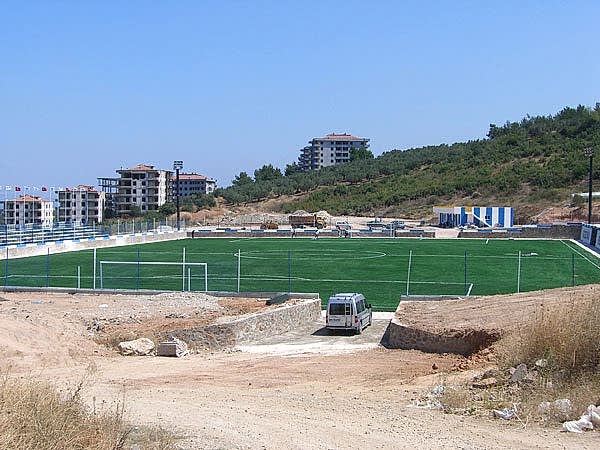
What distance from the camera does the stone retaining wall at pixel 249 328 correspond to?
88.4 feet

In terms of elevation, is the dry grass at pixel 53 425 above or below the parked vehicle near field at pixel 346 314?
above

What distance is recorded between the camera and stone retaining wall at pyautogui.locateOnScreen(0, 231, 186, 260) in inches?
2276

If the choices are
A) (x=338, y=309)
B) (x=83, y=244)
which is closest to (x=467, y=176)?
(x=83, y=244)

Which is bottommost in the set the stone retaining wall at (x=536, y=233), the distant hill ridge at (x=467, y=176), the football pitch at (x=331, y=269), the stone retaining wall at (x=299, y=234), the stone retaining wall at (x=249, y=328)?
the stone retaining wall at (x=249, y=328)

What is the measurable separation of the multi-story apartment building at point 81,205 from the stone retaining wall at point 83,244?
56.1 metres

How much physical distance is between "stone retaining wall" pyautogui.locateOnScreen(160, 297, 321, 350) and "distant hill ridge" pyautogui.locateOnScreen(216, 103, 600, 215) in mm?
85692

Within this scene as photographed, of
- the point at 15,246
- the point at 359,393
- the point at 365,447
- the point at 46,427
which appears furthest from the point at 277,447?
the point at 15,246

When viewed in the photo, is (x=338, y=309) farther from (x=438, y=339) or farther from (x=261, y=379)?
(x=261, y=379)

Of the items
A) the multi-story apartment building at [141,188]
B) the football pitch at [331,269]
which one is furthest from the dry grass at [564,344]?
the multi-story apartment building at [141,188]

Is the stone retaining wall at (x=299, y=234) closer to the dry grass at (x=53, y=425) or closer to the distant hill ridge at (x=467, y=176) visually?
the distant hill ridge at (x=467, y=176)

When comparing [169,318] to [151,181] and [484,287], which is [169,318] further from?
[151,181]

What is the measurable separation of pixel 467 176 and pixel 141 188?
6656 cm

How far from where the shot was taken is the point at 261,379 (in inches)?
786

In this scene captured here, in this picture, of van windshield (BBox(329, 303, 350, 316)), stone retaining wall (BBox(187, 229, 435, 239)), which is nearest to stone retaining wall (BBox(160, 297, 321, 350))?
van windshield (BBox(329, 303, 350, 316))
